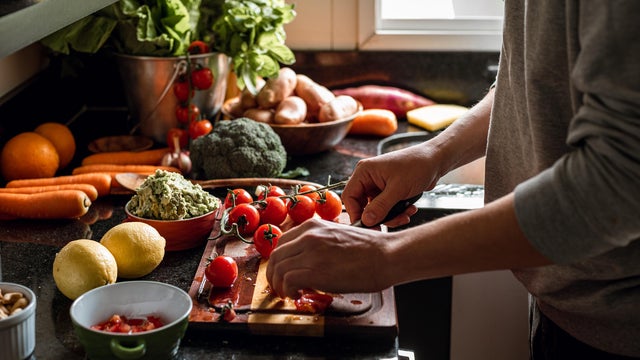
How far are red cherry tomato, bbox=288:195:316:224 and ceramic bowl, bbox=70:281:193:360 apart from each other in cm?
43

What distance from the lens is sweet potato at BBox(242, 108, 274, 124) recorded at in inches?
79.4

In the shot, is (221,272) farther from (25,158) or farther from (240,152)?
(25,158)

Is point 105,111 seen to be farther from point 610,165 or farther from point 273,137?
point 610,165

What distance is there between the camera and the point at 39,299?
4.31 feet

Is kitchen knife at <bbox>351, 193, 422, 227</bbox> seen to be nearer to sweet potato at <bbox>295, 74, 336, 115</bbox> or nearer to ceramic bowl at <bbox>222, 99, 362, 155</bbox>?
→ ceramic bowl at <bbox>222, 99, 362, 155</bbox>

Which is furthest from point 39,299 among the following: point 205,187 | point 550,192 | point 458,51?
point 458,51

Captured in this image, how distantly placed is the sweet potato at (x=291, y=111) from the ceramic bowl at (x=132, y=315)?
0.89 m

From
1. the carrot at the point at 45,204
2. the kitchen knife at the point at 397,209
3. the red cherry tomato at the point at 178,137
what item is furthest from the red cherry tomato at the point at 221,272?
the red cherry tomato at the point at 178,137

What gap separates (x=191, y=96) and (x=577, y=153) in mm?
1261

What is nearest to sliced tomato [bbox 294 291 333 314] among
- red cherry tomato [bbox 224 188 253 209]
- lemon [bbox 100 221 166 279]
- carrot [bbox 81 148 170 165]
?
lemon [bbox 100 221 166 279]

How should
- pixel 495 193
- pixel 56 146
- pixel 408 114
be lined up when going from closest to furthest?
pixel 495 193, pixel 56 146, pixel 408 114

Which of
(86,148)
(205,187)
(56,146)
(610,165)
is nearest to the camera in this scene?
(610,165)

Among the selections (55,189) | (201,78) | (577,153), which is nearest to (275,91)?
(201,78)

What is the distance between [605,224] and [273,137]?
1069mm
